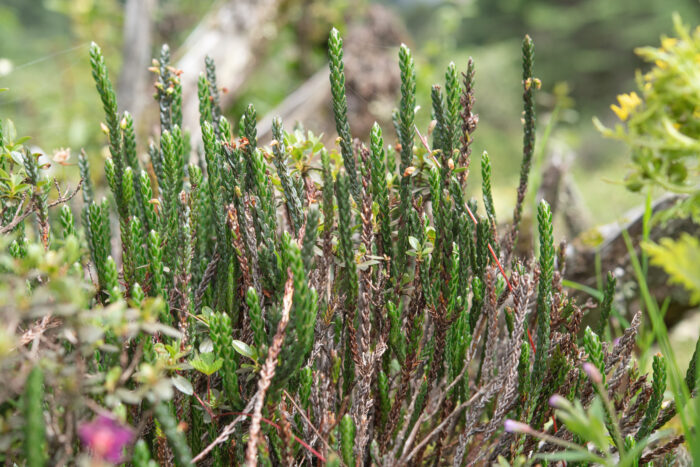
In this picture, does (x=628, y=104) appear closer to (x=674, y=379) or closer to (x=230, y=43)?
(x=674, y=379)

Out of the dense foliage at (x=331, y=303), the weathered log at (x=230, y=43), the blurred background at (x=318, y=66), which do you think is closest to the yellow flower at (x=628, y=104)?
the blurred background at (x=318, y=66)

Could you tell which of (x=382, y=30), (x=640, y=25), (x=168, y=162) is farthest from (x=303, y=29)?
(x=640, y=25)

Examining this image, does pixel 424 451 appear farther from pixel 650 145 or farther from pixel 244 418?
pixel 650 145

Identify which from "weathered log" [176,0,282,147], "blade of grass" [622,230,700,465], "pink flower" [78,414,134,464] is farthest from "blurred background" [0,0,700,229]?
"pink flower" [78,414,134,464]

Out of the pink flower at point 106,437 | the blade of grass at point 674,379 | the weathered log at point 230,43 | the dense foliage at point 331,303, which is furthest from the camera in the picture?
the weathered log at point 230,43

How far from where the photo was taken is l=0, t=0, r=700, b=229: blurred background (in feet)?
12.3

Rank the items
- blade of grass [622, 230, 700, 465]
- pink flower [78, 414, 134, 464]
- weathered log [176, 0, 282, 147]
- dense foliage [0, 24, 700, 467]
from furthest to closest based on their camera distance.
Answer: weathered log [176, 0, 282, 147]
dense foliage [0, 24, 700, 467]
blade of grass [622, 230, 700, 465]
pink flower [78, 414, 134, 464]

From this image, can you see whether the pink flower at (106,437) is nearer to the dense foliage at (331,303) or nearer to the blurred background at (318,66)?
the dense foliage at (331,303)

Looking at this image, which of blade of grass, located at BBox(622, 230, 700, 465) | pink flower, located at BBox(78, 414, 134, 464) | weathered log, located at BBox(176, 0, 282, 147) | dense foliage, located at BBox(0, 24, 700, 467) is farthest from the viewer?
weathered log, located at BBox(176, 0, 282, 147)

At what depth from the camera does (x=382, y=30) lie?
18.1 ft

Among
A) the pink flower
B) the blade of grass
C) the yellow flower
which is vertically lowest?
the blade of grass

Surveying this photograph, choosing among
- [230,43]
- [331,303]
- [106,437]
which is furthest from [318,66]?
[106,437]

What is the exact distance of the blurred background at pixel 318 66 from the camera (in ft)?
12.3

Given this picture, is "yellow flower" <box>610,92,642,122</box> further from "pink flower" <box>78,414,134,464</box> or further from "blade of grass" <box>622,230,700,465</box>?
"pink flower" <box>78,414,134,464</box>
